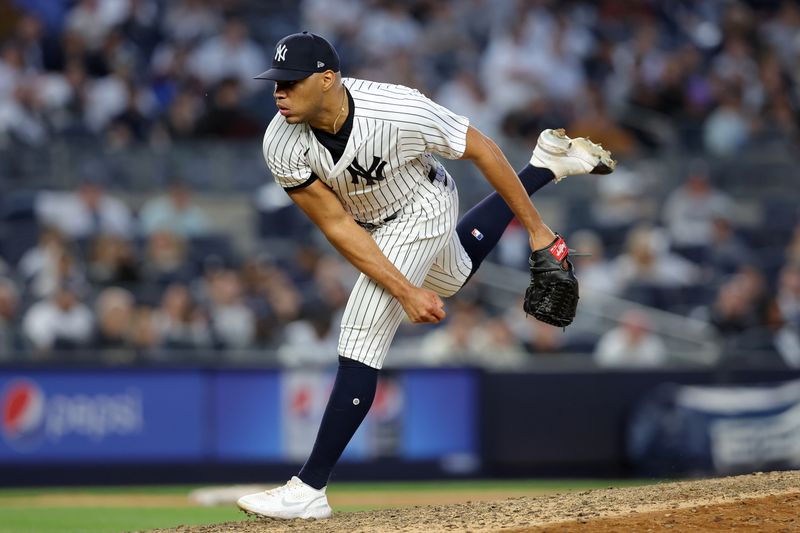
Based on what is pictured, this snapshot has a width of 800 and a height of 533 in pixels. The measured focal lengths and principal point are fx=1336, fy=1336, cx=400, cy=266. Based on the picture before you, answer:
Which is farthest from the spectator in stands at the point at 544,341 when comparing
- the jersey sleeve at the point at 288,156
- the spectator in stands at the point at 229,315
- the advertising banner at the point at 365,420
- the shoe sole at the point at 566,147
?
the jersey sleeve at the point at 288,156

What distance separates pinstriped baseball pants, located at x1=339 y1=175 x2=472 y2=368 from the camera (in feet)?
18.4

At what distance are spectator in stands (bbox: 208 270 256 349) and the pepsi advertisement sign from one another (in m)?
0.52

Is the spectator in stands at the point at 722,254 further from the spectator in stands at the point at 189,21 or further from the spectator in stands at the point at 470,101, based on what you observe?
the spectator in stands at the point at 189,21

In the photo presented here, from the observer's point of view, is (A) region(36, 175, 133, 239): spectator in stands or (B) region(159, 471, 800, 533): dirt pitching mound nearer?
(B) region(159, 471, 800, 533): dirt pitching mound

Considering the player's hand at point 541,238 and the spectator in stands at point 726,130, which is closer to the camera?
the player's hand at point 541,238

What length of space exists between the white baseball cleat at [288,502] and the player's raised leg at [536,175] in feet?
4.32

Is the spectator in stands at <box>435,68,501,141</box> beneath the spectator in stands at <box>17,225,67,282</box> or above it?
above

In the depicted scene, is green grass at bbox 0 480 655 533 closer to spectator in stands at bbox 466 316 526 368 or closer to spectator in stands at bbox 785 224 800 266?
spectator in stands at bbox 466 316 526 368

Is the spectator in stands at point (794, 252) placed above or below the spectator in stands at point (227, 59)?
below

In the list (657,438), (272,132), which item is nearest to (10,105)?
(657,438)

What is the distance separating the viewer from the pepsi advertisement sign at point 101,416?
1078 centimetres

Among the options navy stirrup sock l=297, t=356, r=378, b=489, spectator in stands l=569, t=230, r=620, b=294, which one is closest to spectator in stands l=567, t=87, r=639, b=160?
spectator in stands l=569, t=230, r=620, b=294

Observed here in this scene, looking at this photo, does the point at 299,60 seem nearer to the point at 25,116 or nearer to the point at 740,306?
the point at 740,306

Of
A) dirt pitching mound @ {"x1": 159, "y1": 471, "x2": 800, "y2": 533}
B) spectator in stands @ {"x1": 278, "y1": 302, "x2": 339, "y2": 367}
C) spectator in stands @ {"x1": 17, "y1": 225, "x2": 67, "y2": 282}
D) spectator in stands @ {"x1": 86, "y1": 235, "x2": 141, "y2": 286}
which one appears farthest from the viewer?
spectator in stands @ {"x1": 86, "y1": 235, "x2": 141, "y2": 286}
